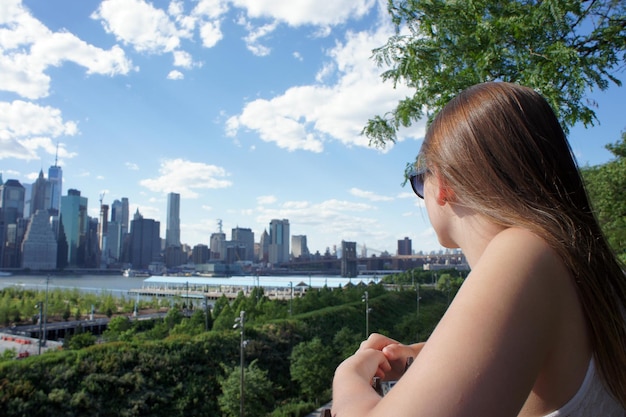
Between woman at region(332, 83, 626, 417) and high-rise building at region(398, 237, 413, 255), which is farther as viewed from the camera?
high-rise building at region(398, 237, 413, 255)

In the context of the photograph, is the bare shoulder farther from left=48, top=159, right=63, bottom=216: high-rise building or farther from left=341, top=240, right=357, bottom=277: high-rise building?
left=48, top=159, right=63, bottom=216: high-rise building

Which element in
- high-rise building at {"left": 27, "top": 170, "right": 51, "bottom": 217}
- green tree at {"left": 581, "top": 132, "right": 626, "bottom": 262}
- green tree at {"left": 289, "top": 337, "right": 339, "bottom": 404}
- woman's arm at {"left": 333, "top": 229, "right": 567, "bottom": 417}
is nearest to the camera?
woman's arm at {"left": 333, "top": 229, "right": 567, "bottom": 417}

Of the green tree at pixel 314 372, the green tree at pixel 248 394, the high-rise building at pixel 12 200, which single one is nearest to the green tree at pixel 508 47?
the green tree at pixel 248 394

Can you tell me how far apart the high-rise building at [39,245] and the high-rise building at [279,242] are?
157 ft

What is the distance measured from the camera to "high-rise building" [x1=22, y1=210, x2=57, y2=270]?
9744 centimetres

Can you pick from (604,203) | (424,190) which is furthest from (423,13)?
(604,203)

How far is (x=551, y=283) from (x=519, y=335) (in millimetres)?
81

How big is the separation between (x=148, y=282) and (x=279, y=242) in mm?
52269

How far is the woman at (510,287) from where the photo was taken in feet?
1.58

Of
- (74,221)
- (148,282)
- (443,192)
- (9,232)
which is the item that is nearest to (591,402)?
(443,192)

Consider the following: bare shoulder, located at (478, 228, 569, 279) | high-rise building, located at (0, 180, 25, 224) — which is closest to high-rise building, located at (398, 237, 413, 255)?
bare shoulder, located at (478, 228, 569, 279)

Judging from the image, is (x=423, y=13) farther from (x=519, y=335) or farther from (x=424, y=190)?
(x=519, y=335)

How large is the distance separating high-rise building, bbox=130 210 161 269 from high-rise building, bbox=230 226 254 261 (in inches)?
779

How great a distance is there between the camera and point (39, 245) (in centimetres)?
9919
